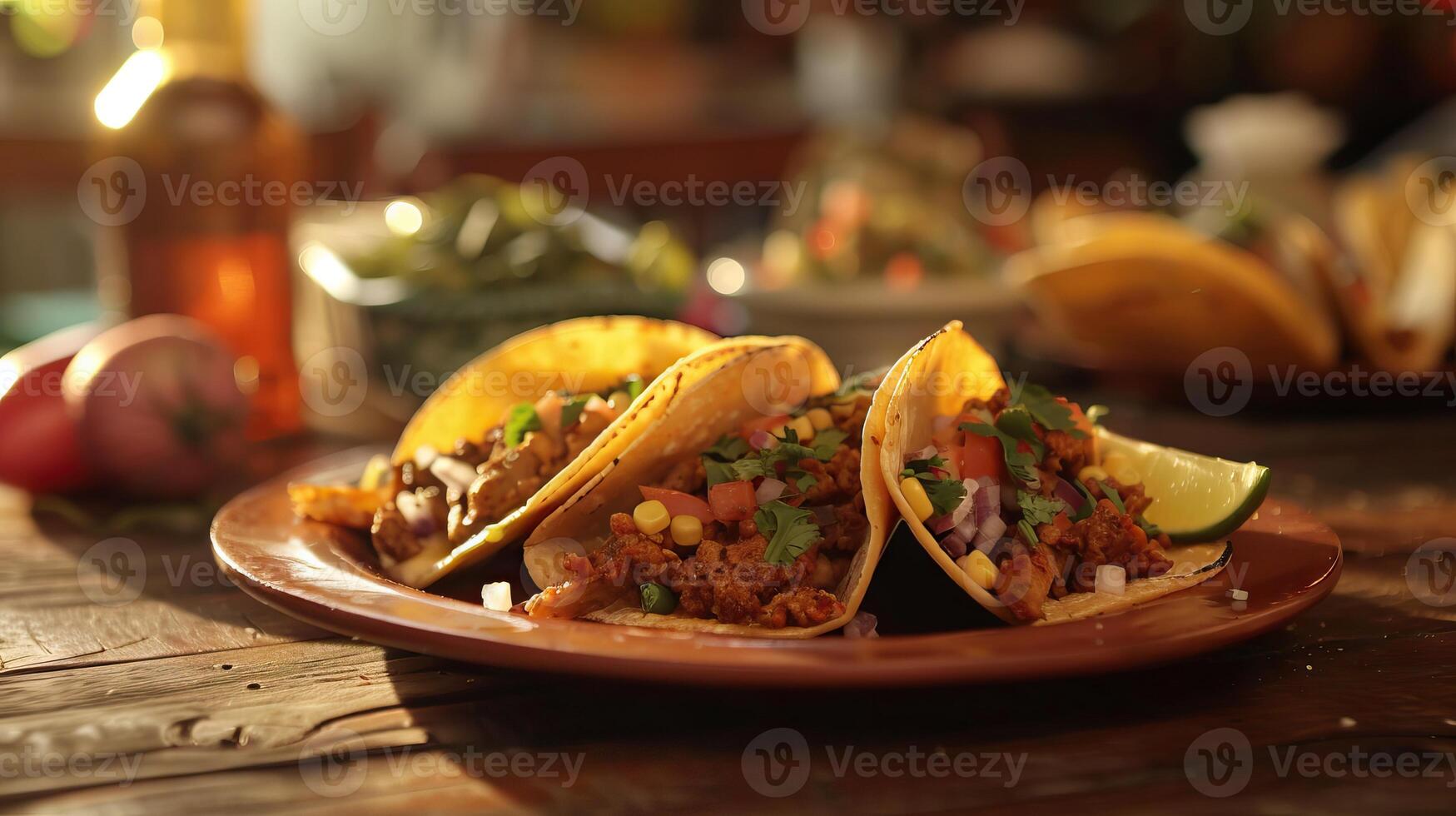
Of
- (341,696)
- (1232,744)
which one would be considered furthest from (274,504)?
(1232,744)

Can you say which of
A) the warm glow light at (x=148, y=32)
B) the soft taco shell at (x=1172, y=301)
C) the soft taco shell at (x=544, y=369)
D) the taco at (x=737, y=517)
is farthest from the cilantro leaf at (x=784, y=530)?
the warm glow light at (x=148, y=32)

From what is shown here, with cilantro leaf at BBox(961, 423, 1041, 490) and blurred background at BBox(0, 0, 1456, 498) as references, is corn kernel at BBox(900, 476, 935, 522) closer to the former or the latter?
cilantro leaf at BBox(961, 423, 1041, 490)

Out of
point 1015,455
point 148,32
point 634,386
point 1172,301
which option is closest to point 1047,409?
point 1015,455

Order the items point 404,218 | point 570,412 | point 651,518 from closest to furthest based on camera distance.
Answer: point 651,518, point 570,412, point 404,218

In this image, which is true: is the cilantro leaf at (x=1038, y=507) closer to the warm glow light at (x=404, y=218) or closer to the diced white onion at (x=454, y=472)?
the diced white onion at (x=454, y=472)

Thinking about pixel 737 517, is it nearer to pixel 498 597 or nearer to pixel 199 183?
pixel 498 597

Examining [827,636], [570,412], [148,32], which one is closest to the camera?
[827,636]

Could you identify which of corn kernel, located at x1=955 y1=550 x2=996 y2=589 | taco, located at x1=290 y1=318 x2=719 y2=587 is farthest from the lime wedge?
taco, located at x1=290 y1=318 x2=719 y2=587
